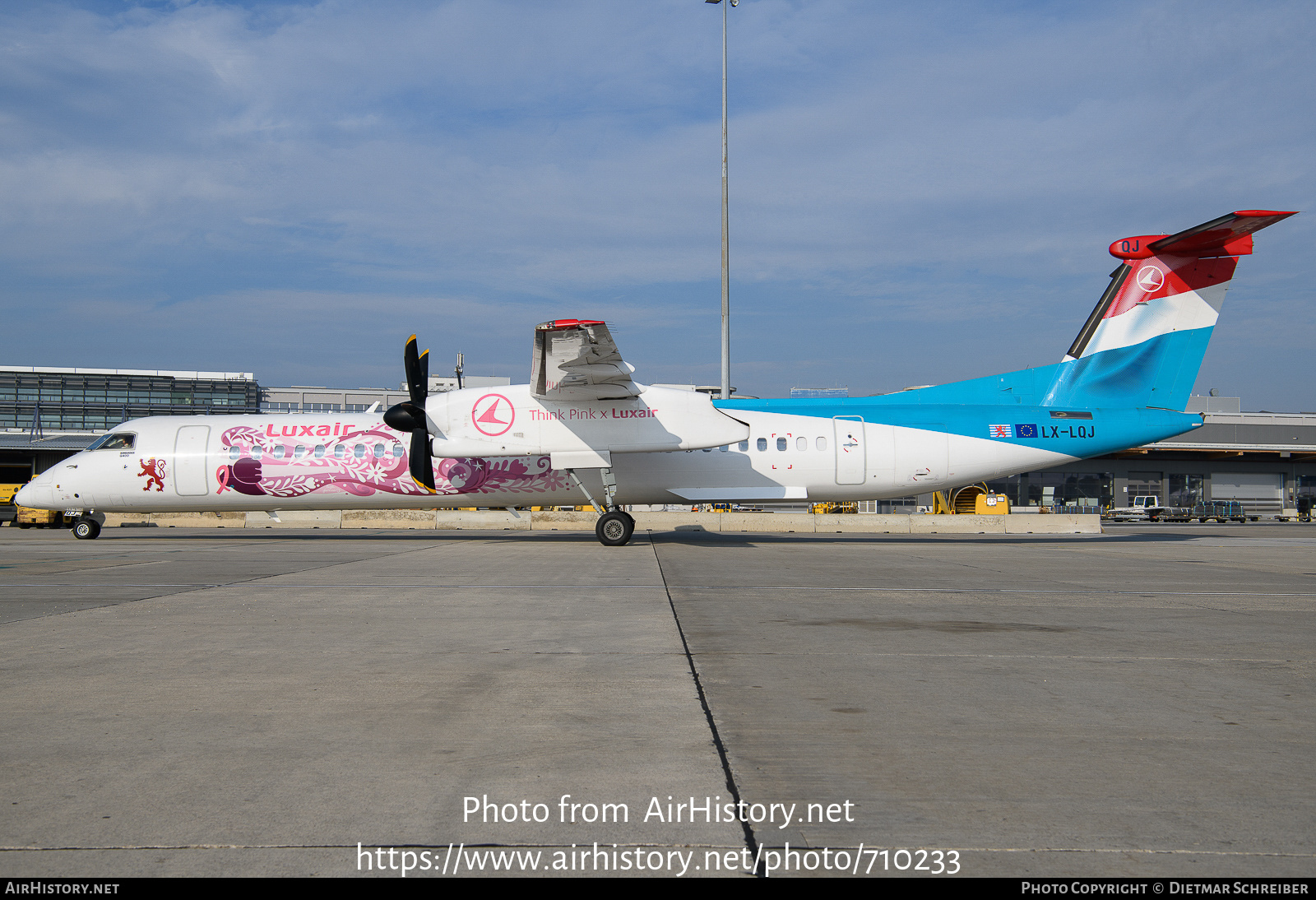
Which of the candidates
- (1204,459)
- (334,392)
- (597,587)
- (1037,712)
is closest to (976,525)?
(597,587)

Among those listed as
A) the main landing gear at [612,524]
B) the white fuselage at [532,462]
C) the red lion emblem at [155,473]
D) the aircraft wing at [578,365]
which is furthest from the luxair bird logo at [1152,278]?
the red lion emblem at [155,473]

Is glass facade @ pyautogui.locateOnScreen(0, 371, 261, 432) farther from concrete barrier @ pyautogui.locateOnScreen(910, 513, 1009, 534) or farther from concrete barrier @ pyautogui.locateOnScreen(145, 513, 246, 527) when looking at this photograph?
concrete barrier @ pyautogui.locateOnScreen(910, 513, 1009, 534)

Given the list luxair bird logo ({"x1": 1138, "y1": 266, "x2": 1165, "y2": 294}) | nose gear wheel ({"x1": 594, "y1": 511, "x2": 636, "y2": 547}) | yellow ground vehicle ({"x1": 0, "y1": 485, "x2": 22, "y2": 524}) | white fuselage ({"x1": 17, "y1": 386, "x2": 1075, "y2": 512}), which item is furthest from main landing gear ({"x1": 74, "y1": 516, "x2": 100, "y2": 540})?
luxair bird logo ({"x1": 1138, "y1": 266, "x2": 1165, "y2": 294})

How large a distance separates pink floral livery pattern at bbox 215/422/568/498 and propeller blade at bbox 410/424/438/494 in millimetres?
750

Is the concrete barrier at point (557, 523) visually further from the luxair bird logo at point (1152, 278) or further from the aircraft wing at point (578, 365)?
the luxair bird logo at point (1152, 278)

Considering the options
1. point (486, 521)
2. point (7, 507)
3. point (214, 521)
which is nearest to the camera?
point (486, 521)

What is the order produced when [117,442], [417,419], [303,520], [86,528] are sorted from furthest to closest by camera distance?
1. [303,520]
2. [86,528]
3. [117,442]
4. [417,419]

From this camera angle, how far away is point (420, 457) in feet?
61.3

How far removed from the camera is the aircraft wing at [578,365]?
1566cm

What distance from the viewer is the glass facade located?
73125mm

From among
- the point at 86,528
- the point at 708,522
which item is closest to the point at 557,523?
the point at 708,522

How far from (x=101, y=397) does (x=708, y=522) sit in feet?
224

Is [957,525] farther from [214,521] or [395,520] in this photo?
[214,521]

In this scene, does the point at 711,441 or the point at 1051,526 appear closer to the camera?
the point at 711,441
